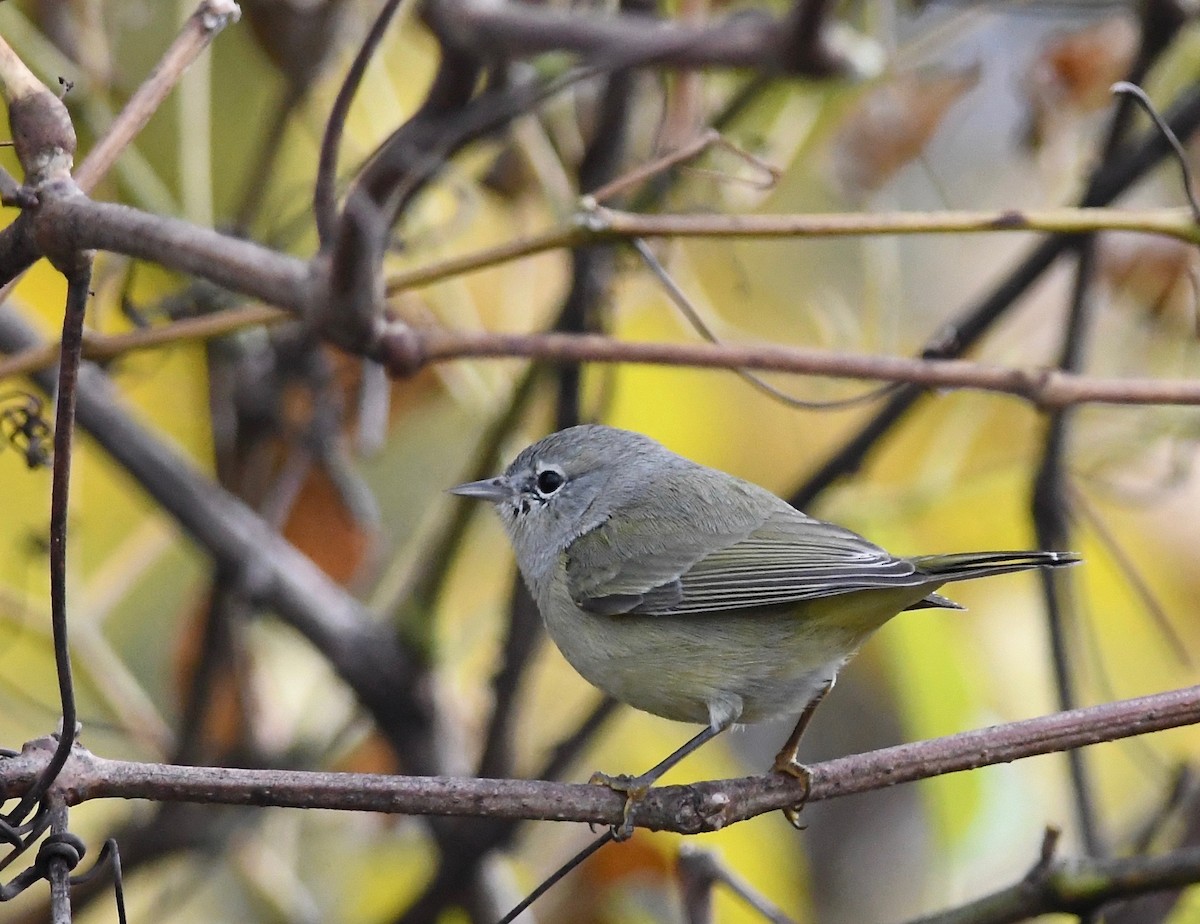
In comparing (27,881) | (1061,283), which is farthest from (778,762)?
(1061,283)

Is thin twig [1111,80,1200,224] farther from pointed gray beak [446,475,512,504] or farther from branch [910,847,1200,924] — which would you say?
pointed gray beak [446,475,512,504]

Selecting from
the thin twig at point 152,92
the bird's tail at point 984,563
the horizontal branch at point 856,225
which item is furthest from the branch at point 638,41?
the bird's tail at point 984,563

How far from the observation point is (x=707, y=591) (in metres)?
2.54

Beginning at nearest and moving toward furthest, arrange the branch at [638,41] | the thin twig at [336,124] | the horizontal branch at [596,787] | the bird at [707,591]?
the horizontal branch at [596,787] → the thin twig at [336,124] → the branch at [638,41] → the bird at [707,591]

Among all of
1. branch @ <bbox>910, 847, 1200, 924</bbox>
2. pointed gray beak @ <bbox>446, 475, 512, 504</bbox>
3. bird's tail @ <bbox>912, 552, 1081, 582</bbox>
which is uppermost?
pointed gray beak @ <bbox>446, 475, 512, 504</bbox>

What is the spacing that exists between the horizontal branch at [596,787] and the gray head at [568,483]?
100cm

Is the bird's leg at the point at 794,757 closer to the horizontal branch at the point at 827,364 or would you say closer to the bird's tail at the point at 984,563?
the bird's tail at the point at 984,563

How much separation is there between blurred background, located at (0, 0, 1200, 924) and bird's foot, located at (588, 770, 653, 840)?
73cm

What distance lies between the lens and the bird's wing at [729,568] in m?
2.35

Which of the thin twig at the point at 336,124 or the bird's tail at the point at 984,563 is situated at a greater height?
the thin twig at the point at 336,124

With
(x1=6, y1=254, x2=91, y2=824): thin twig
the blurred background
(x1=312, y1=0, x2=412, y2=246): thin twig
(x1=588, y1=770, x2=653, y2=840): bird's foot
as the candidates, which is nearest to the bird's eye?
the blurred background

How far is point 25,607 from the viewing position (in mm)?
3248

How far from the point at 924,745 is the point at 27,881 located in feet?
3.58

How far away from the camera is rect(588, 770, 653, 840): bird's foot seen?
1.82m
